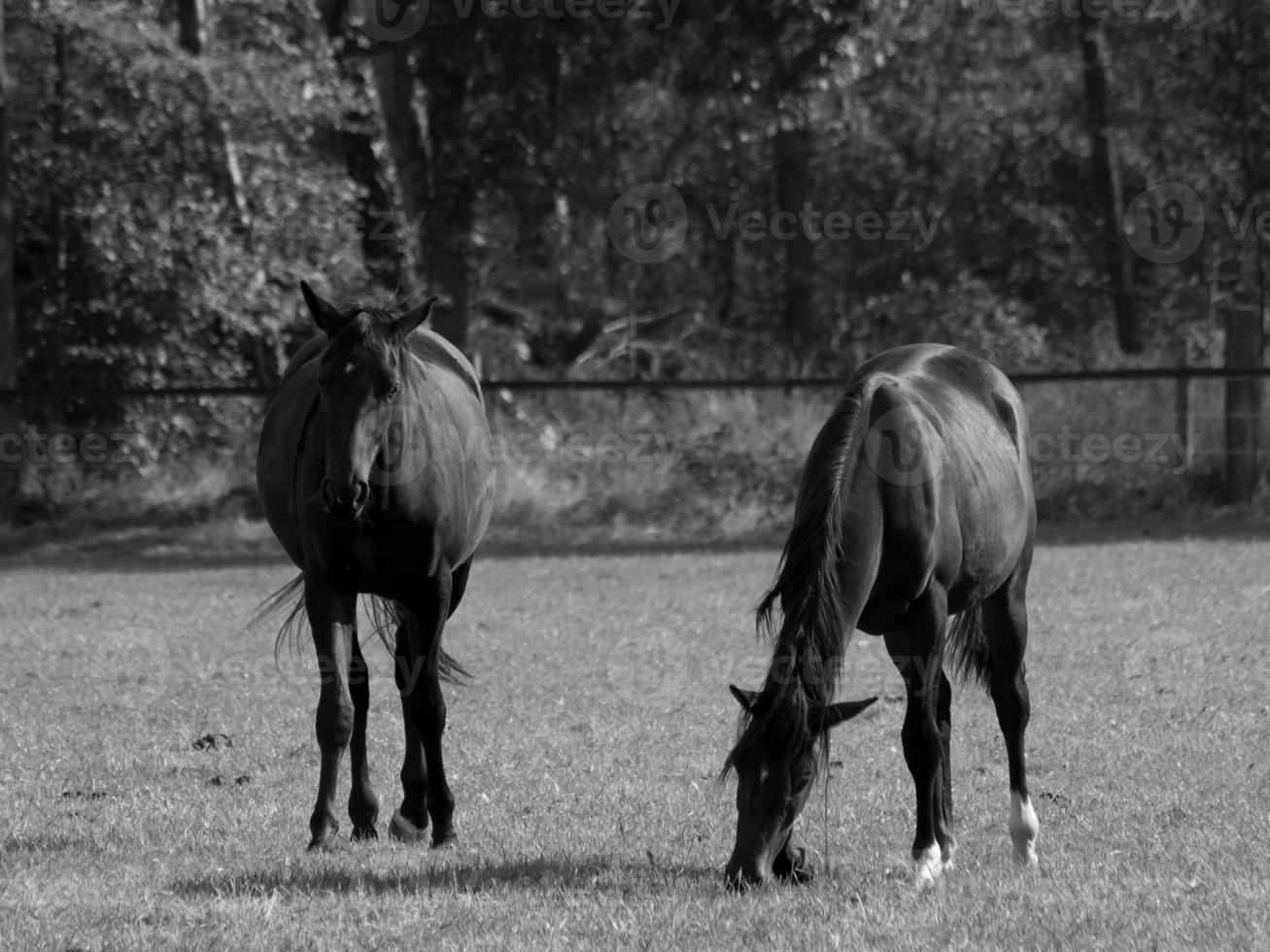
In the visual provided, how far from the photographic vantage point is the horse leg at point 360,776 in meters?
5.98

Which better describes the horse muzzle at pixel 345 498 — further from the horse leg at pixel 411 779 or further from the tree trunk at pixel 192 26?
the tree trunk at pixel 192 26

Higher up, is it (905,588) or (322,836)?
(905,588)

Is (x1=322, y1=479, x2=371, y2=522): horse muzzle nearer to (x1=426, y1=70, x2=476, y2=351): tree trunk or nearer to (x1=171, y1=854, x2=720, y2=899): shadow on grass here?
(x1=171, y1=854, x2=720, y2=899): shadow on grass

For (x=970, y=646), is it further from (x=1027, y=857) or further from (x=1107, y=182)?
(x=1107, y=182)

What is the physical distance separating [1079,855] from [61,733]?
4662 millimetres

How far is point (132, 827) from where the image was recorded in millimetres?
5941

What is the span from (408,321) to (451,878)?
178cm

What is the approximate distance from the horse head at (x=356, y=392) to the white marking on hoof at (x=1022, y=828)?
2354mm

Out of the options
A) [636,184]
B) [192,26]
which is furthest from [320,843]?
[636,184]

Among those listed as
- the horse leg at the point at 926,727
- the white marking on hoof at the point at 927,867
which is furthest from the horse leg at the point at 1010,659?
the white marking on hoof at the point at 927,867

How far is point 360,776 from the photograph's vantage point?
611 cm

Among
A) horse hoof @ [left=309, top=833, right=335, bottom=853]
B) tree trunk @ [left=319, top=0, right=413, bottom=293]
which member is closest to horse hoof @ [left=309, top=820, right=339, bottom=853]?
horse hoof @ [left=309, top=833, right=335, bottom=853]

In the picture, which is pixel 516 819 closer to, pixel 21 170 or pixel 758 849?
pixel 758 849

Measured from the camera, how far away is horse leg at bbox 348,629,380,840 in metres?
5.98
